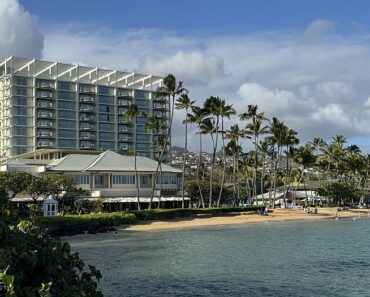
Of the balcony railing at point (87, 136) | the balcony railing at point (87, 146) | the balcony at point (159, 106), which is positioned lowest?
the balcony railing at point (87, 146)

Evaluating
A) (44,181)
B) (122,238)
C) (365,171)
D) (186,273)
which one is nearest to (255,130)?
(365,171)

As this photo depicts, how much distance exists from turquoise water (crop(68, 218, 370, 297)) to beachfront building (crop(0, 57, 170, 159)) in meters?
103

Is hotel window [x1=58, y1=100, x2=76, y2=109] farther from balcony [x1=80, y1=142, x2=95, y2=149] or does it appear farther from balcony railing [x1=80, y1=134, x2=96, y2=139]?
balcony [x1=80, y1=142, x2=95, y2=149]

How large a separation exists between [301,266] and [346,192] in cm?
9153

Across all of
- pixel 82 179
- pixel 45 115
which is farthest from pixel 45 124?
pixel 82 179

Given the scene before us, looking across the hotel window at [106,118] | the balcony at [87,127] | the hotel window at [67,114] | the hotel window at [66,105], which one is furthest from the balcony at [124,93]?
the hotel window at [67,114]

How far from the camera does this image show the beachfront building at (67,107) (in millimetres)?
158625

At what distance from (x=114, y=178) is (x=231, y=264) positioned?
58976 millimetres

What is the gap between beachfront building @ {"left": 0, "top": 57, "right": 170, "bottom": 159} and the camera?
520 ft

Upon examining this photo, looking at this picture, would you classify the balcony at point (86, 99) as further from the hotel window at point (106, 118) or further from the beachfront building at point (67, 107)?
the hotel window at point (106, 118)

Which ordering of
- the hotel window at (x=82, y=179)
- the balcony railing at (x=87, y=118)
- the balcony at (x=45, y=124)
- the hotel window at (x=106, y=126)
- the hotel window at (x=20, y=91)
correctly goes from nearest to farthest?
1. the hotel window at (x=82, y=179)
2. the hotel window at (x=20, y=91)
3. the balcony at (x=45, y=124)
4. the balcony railing at (x=87, y=118)
5. the hotel window at (x=106, y=126)

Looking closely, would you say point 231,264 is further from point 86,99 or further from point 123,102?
point 123,102

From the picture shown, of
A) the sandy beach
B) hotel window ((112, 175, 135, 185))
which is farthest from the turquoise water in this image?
hotel window ((112, 175, 135, 185))

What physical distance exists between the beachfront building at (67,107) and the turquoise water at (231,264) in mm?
103116
